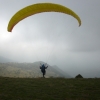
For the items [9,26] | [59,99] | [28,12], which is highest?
[28,12]

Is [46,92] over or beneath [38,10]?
beneath

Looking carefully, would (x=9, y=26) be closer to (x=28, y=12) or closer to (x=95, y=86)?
(x=28, y=12)

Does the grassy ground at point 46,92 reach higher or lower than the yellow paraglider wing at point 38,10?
lower

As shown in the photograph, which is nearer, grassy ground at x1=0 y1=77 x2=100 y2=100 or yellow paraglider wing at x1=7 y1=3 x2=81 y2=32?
grassy ground at x1=0 y1=77 x2=100 y2=100

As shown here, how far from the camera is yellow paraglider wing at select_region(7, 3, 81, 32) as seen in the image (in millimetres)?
22406

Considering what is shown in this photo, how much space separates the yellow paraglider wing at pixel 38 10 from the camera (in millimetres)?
22406

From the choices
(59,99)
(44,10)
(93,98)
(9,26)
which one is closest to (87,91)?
(93,98)

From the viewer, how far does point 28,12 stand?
23.1 meters

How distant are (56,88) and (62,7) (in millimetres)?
10668

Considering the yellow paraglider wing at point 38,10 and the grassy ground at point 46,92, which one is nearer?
the grassy ground at point 46,92

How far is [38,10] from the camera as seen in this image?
76.9 feet

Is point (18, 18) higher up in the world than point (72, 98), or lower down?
higher up

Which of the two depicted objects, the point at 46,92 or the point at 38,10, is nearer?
the point at 46,92

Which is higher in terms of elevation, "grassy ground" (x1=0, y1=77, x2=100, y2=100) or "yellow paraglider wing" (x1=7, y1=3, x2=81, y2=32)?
"yellow paraglider wing" (x1=7, y1=3, x2=81, y2=32)
